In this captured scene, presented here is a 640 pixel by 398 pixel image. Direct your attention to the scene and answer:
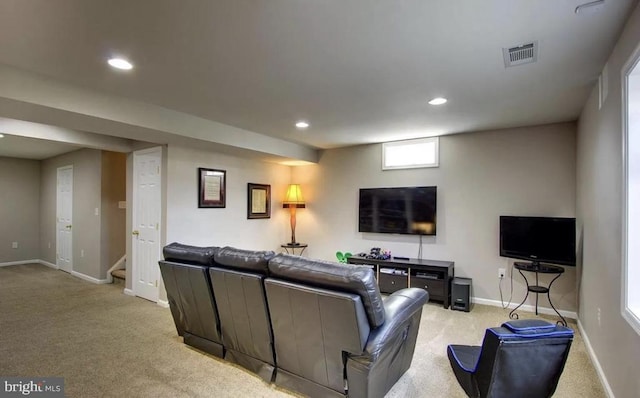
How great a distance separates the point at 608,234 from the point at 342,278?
1941 mm

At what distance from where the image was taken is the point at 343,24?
188cm

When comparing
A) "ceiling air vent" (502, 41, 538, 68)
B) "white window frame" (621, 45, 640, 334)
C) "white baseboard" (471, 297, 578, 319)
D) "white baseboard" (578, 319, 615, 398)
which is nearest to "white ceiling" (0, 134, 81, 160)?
"ceiling air vent" (502, 41, 538, 68)

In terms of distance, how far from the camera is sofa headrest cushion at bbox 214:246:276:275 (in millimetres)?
2369

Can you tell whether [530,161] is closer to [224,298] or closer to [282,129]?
[282,129]

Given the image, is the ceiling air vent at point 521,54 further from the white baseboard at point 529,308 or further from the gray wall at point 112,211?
the gray wall at point 112,211

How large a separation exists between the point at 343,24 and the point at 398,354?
221 cm

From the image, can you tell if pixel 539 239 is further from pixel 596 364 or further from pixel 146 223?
pixel 146 223

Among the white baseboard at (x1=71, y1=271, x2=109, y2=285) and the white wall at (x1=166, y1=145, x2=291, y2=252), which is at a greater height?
the white wall at (x1=166, y1=145, x2=291, y2=252)

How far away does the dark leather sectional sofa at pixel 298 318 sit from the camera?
76.2 inches

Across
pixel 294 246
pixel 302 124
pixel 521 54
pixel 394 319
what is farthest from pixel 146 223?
pixel 521 54

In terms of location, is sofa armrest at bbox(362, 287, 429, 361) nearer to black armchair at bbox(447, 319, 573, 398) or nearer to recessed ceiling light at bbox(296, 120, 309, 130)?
black armchair at bbox(447, 319, 573, 398)

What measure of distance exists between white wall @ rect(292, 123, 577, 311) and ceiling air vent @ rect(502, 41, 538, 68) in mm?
2195

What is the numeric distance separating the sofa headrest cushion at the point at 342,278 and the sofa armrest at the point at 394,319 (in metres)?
0.06

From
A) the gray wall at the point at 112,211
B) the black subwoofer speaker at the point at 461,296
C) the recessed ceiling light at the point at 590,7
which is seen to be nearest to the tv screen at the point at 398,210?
the black subwoofer speaker at the point at 461,296
